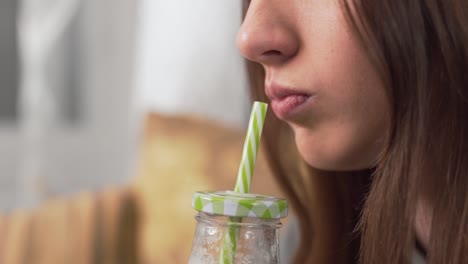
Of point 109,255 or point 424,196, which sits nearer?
point 424,196

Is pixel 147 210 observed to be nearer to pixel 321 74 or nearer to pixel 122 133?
pixel 122 133

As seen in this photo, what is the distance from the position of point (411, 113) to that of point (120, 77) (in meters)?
1.33

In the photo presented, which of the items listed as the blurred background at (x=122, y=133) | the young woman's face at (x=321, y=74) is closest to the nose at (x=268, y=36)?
the young woman's face at (x=321, y=74)

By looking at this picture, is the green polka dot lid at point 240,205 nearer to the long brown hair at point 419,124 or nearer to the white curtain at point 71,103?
the long brown hair at point 419,124

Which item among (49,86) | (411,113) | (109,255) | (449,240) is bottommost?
(109,255)

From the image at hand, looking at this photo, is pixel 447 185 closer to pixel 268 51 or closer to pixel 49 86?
pixel 268 51

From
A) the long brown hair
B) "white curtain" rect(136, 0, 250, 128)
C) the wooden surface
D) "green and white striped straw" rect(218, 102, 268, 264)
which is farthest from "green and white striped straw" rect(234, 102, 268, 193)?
"white curtain" rect(136, 0, 250, 128)

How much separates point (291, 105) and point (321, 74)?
44 millimetres

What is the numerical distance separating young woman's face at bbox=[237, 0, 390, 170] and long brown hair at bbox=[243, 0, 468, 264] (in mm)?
24

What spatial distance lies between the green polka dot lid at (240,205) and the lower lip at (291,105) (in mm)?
150

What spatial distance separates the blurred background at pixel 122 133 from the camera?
144 centimetres

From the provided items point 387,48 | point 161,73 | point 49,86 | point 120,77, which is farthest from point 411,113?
point 120,77

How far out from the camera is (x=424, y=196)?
66 cm

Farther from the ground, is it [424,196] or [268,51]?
[268,51]
